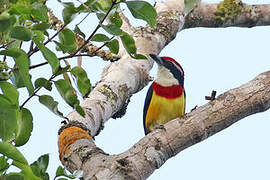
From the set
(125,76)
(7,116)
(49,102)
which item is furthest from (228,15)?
(7,116)

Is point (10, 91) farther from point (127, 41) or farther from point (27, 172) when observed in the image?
point (127, 41)

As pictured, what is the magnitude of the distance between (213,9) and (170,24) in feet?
2.73

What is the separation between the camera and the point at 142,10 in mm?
2432

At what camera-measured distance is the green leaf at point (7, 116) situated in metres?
2.03

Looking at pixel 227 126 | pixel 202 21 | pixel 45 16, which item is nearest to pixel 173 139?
pixel 227 126

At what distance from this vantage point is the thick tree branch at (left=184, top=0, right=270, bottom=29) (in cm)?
604

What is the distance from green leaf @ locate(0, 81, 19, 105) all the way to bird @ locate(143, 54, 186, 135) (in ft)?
10.5

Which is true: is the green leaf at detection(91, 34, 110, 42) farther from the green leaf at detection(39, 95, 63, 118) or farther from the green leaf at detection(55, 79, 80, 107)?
the green leaf at detection(39, 95, 63, 118)

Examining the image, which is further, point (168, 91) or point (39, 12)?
point (168, 91)

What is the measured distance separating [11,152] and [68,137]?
5.81 feet

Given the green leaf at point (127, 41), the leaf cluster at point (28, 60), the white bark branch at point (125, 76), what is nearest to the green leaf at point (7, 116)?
the leaf cluster at point (28, 60)

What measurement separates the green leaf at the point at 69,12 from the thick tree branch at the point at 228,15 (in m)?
3.72

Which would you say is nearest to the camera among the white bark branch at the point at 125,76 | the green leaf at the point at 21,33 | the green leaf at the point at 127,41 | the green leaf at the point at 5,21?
the green leaf at the point at 5,21

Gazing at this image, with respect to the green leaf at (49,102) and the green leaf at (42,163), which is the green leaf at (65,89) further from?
the green leaf at (42,163)
